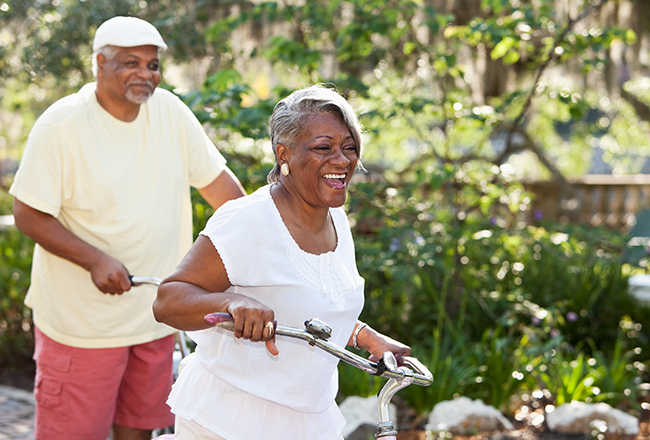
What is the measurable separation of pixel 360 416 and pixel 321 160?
236 cm

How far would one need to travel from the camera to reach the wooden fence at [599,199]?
31.2 feet

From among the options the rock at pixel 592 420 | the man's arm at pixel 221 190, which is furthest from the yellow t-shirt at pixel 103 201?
the rock at pixel 592 420

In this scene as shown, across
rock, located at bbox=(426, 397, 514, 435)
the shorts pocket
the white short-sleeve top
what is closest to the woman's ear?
the white short-sleeve top

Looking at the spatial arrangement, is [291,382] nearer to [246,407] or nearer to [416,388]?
[246,407]

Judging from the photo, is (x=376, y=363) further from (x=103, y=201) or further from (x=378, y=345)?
(x=103, y=201)

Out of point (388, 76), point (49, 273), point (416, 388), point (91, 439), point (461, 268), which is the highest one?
point (388, 76)

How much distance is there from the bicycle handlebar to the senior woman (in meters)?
0.11

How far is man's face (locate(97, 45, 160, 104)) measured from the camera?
2547mm

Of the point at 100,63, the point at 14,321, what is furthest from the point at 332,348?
the point at 14,321

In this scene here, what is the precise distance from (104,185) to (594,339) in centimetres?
411

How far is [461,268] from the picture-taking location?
5.08 meters

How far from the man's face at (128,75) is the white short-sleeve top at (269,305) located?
96 centimetres

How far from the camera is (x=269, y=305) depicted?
1.74 metres

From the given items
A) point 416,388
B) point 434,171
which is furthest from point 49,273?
point 434,171
